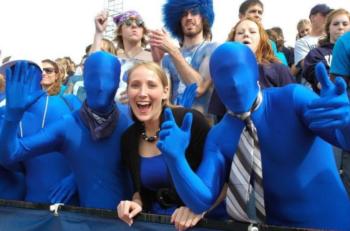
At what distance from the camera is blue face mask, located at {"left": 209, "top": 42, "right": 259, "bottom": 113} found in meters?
1.91

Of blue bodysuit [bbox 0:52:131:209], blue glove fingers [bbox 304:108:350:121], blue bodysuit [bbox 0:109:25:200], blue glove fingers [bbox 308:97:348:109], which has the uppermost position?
blue glove fingers [bbox 308:97:348:109]

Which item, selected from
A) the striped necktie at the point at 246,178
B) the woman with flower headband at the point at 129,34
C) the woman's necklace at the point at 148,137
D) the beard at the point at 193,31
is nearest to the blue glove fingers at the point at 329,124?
the striped necktie at the point at 246,178

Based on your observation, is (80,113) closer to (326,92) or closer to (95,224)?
(95,224)

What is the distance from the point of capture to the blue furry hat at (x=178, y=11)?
133 inches

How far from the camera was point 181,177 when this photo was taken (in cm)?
191

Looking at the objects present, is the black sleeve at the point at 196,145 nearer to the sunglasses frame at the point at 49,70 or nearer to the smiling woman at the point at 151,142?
the smiling woman at the point at 151,142

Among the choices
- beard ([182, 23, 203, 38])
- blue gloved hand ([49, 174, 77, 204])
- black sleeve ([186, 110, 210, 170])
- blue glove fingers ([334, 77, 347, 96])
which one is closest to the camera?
blue glove fingers ([334, 77, 347, 96])

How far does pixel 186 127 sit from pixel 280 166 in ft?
1.27

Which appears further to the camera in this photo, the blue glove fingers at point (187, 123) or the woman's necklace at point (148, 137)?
the woman's necklace at point (148, 137)

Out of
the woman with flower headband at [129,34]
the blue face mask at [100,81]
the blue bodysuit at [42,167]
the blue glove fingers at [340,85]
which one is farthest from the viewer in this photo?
the woman with flower headband at [129,34]

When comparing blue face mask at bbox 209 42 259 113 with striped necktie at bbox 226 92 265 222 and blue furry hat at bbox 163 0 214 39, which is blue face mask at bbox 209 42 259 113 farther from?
blue furry hat at bbox 163 0 214 39

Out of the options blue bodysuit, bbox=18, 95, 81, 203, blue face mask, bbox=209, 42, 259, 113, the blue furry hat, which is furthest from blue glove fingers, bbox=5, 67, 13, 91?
the blue furry hat

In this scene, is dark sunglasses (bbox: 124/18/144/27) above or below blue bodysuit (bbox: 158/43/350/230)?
above

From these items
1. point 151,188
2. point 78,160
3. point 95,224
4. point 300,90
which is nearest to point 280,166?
point 300,90
